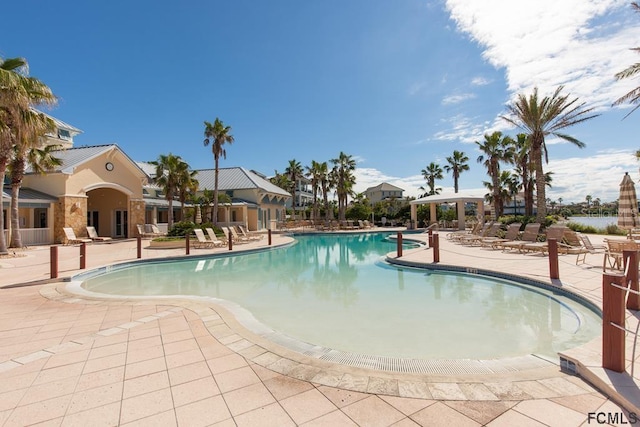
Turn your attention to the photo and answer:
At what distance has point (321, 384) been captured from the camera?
2902 millimetres

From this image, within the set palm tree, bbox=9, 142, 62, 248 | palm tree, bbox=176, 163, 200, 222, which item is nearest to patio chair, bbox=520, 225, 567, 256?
palm tree, bbox=9, 142, 62, 248

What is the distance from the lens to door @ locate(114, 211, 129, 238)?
76.1 ft

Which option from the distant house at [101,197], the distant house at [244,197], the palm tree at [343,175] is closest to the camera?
the distant house at [101,197]

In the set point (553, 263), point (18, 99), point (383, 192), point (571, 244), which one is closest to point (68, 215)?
point (18, 99)

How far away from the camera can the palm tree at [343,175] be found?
113ft

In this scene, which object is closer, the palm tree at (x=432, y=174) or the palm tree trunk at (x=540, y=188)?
the palm tree trunk at (x=540, y=188)

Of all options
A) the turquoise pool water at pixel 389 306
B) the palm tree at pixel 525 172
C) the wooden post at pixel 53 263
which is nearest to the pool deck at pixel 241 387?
the turquoise pool water at pixel 389 306

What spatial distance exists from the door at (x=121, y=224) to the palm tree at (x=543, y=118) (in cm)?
2739

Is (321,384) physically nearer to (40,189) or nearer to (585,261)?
(585,261)

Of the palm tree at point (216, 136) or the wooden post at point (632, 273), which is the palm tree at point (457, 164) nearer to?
the palm tree at point (216, 136)

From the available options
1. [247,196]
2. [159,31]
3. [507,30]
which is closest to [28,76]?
[159,31]

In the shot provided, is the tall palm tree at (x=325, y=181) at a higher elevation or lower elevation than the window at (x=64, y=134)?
lower

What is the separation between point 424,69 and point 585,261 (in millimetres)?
9144

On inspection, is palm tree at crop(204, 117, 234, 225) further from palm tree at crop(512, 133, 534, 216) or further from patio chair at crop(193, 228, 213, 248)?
palm tree at crop(512, 133, 534, 216)
